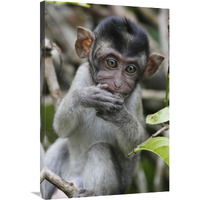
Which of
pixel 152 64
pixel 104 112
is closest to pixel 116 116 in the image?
pixel 104 112

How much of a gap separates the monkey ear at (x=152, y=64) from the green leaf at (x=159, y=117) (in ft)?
1.41

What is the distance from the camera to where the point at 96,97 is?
16.5 ft

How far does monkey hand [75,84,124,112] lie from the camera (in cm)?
502

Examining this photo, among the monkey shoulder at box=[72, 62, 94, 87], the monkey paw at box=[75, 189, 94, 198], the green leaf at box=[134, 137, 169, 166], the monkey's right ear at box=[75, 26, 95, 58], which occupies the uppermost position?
the monkey's right ear at box=[75, 26, 95, 58]

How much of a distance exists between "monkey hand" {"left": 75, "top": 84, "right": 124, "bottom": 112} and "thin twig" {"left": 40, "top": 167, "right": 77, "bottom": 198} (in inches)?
32.3

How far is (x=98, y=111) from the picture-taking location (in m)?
5.20

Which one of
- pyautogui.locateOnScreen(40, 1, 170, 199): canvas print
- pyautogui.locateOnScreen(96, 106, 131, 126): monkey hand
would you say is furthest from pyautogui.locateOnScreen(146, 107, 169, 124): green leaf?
pyautogui.locateOnScreen(96, 106, 131, 126): monkey hand

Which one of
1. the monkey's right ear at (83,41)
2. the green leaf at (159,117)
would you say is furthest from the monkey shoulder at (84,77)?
the green leaf at (159,117)

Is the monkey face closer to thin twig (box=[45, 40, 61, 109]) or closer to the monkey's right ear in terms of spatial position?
the monkey's right ear

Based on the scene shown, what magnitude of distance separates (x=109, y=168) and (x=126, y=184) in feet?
1.41

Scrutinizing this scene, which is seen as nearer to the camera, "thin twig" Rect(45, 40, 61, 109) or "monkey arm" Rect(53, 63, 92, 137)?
"monkey arm" Rect(53, 63, 92, 137)

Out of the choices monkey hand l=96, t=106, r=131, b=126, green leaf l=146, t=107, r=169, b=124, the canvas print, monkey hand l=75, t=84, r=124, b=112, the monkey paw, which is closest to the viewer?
monkey hand l=75, t=84, r=124, b=112

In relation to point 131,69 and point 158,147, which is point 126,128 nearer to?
point 158,147

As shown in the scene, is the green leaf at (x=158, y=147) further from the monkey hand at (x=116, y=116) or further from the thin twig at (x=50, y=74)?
the thin twig at (x=50, y=74)
